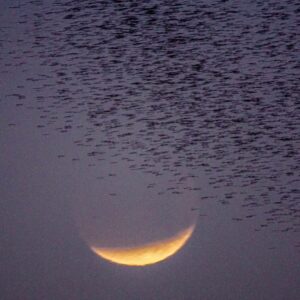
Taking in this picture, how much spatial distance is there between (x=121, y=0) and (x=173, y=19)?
3.26 feet

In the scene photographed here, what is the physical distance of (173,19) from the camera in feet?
29.9

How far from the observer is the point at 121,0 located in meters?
8.94
